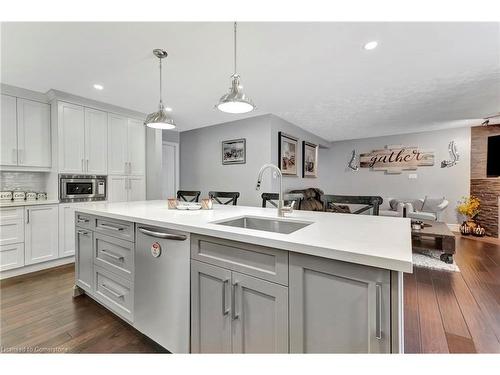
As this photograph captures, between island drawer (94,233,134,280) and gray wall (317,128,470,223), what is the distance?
6.42 m

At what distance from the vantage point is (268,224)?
165cm

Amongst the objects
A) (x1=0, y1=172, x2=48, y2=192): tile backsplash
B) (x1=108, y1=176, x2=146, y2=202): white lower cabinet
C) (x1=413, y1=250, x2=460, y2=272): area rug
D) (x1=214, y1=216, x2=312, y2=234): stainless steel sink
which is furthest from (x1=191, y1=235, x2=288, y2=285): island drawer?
(x1=0, y1=172, x2=48, y2=192): tile backsplash

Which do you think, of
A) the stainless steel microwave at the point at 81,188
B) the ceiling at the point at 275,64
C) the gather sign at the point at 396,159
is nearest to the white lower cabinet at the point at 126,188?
the stainless steel microwave at the point at 81,188

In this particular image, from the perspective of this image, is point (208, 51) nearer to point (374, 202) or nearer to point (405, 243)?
point (374, 202)

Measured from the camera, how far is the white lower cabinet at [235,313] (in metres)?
1.00

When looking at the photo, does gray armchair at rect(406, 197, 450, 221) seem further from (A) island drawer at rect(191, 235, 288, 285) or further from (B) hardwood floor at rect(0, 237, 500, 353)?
(A) island drawer at rect(191, 235, 288, 285)

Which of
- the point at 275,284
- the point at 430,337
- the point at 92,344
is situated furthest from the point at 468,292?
the point at 92,344

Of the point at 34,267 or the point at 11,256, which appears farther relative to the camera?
the point at 34,267

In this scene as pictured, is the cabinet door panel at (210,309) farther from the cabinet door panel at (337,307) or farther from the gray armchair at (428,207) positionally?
the gray armchair at (428,207)

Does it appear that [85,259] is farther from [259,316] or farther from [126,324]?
[259,316]

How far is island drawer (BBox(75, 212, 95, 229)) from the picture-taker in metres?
1.95

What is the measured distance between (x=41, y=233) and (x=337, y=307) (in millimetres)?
3696

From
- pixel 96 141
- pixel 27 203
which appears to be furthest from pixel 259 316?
pixel 96 141

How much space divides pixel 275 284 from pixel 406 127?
5679 mm
